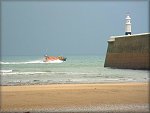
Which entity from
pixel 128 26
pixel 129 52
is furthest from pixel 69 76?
pixel 128 26

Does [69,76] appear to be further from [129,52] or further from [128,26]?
[128,26]

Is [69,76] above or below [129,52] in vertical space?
below

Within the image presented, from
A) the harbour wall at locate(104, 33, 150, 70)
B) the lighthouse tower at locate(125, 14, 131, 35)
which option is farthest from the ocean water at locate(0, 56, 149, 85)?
the lighthouse tower at locate(125, 14, 131, 35)

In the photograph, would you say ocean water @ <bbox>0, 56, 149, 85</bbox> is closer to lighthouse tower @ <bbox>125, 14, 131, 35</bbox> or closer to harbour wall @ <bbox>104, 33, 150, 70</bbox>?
harbour wall @ <bbox>104, 33, 150, 70</bbox>

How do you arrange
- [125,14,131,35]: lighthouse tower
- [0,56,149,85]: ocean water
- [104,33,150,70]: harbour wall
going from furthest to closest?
[125,14,131,35]: lighthouse tower
[104,33,150,70]: harbour wall
[0,56,149,85]: ocean water

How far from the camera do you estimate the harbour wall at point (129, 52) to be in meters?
28.4

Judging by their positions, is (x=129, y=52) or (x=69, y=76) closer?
(x=69, y=76)

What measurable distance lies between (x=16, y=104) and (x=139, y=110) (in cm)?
323

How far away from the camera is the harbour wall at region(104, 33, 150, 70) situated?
28.4 m

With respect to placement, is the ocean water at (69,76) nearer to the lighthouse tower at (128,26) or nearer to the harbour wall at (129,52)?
the harbour wall at (129,52)

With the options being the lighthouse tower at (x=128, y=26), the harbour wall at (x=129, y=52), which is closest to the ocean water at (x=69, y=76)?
the harbour wall at (x=129, y=52)

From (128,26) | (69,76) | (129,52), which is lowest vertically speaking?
(69,76)

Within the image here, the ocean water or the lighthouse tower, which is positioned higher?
the lighthouse tower

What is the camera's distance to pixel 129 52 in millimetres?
31875
